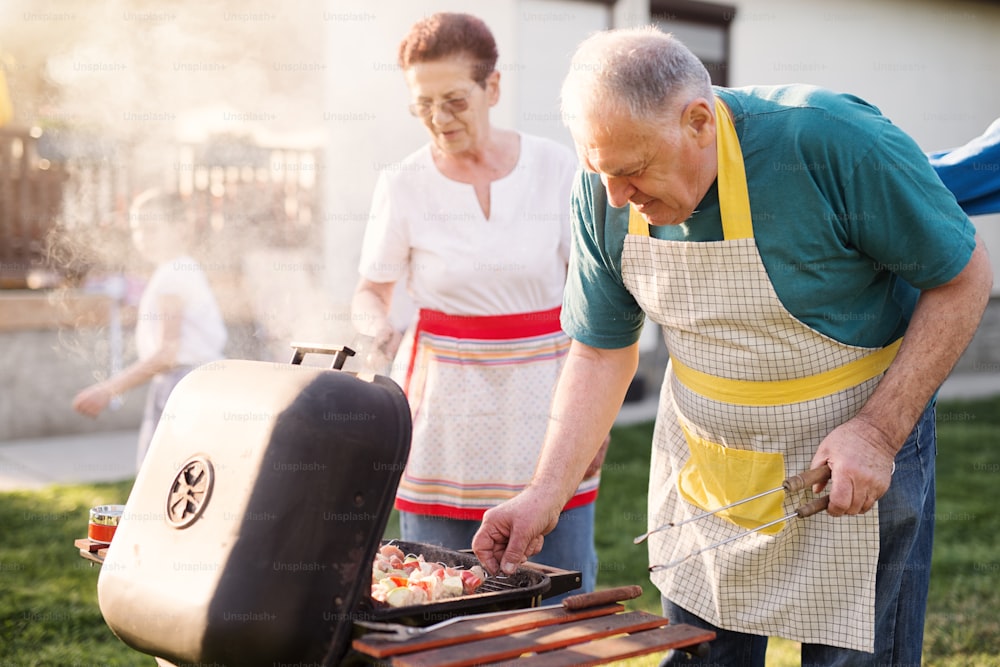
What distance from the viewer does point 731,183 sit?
213 centimetres

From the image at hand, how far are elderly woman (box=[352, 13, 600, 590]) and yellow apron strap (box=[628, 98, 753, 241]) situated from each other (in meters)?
1.03

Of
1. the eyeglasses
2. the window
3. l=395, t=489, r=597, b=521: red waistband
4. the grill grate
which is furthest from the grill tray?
the window

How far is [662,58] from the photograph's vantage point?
197 centimetres

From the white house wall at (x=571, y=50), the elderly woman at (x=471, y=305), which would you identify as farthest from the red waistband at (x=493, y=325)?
the white house wall at (x=571, y=50)

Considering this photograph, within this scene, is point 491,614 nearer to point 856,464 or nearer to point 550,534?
point 856,464

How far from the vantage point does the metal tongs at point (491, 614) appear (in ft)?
6.01

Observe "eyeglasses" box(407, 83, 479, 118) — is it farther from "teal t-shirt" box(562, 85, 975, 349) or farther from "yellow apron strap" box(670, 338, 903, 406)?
"yellow apron strap" box(670, 338, 903, 406)

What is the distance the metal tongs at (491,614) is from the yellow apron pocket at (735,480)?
0.40 m

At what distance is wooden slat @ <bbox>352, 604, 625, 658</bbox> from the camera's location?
178 centimetres

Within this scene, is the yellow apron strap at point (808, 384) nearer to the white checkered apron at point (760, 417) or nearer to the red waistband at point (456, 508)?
the white checkered apron at point (760, 417)

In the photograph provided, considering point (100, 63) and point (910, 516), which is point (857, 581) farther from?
point (100, 63)

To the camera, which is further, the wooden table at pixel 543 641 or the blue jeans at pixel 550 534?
the blue jeans at pixel 550 534

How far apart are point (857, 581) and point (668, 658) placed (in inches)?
20.2

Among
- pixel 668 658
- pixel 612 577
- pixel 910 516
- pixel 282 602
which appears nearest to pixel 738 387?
pixel 910 516
